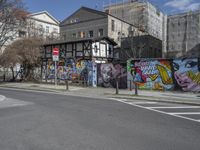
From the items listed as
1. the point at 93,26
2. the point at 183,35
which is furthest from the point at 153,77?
the point at 183,35

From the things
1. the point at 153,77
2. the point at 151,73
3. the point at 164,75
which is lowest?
the point at 153,77

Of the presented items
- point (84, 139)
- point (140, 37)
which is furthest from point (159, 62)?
point (140, 37)

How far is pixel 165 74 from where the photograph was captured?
1769 centimetres

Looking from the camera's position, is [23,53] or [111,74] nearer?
[111,74]

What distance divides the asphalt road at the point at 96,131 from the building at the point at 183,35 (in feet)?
163

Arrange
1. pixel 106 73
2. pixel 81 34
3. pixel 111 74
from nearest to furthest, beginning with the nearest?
pixel 111 74
pixel 106 73
pixel 81 34

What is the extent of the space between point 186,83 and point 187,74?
24.4 inches

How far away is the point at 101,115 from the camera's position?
30.1ft

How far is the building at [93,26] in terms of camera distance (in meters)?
45.8

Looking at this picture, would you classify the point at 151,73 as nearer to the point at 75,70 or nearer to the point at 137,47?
the point at 75,70

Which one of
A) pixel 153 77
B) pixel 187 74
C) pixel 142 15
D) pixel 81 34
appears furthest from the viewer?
pixel 142 15

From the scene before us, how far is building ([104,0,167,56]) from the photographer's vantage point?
175ft

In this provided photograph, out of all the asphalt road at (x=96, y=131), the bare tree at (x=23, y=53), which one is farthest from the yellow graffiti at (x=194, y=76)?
the bare tree at (x=23, y=53)

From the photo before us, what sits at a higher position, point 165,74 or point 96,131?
point 165,74
